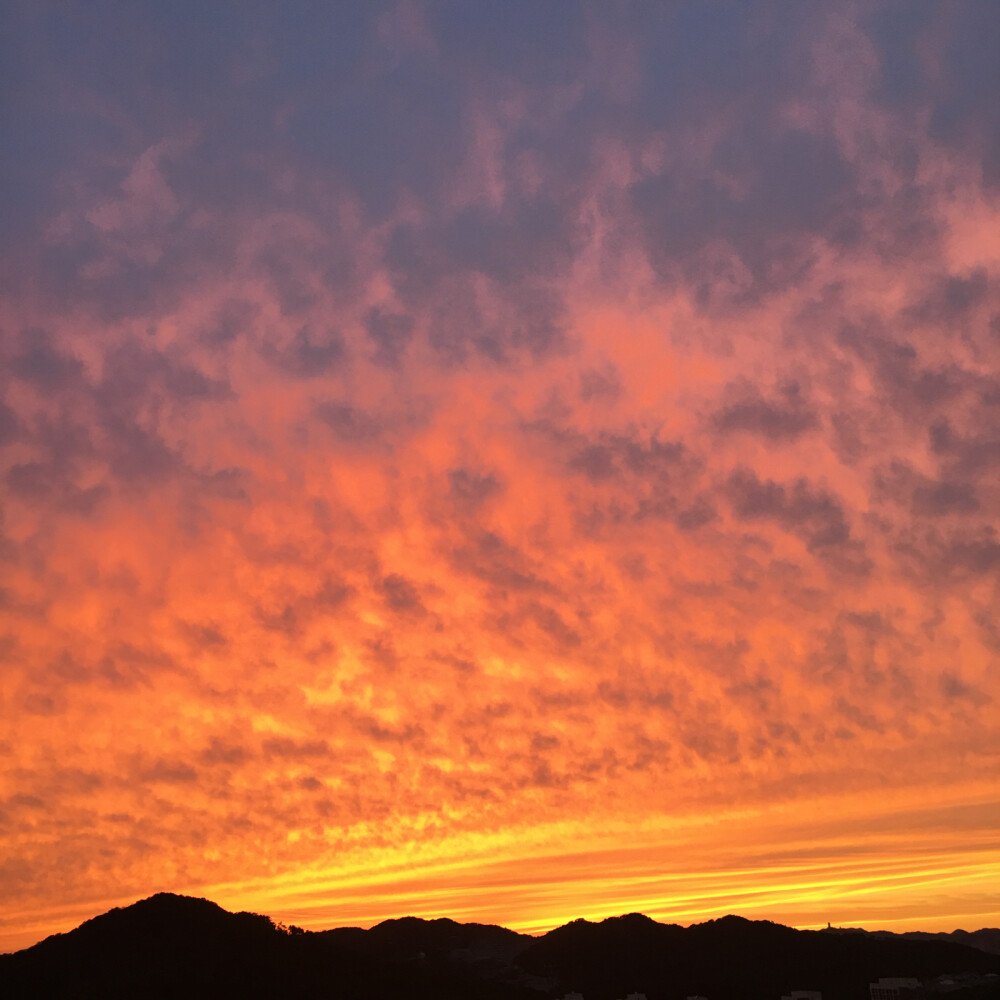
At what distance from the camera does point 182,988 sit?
197000mm

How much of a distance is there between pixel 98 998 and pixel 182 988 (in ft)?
52.1

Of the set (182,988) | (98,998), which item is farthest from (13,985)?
(182,988)

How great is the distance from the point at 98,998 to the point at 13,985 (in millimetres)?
19882

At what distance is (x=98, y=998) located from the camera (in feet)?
626

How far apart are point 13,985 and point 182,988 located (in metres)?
33.9

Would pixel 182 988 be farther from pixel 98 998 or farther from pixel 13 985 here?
pixel 13 985

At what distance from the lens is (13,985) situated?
642 ft
